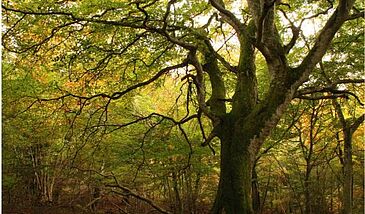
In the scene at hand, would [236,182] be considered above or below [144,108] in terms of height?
below

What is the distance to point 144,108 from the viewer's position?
1352cm

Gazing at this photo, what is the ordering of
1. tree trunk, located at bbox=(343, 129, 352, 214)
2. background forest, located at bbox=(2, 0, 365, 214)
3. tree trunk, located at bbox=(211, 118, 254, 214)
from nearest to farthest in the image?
1. tree trunk, located at bbox=(211, 118, 254, 214)
2. background forest, located at bbox=(2, 0, 365, 214)
3. tree trunk, located at bbox=(343, 129, 352, 214)

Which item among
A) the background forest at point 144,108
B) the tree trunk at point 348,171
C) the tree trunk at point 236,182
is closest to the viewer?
the tree trunk at point 236,182

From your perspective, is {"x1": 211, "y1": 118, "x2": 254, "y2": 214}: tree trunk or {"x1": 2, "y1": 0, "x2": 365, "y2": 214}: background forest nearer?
{"x1": 211, "y1": 118, "x2": 254, "y2": 214}: tree trunk

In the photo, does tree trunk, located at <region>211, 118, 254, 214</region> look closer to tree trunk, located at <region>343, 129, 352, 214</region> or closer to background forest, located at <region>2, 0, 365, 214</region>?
background forest, located at <region>2, 0, 365, 214</region>

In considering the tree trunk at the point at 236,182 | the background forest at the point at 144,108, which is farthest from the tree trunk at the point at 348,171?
the tree trunk at the point at 236,182

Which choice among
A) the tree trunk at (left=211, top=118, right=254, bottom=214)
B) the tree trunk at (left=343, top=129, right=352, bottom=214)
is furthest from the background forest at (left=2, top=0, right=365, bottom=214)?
the tree trunk at (left=211, top=118, right=254, bottom=214)

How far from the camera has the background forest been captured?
538cm

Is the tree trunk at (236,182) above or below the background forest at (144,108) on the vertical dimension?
below

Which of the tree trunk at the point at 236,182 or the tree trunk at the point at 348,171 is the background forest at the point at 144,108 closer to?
the tree trunk at the point at 348,171

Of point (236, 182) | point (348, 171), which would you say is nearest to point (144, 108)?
point (348, 171)

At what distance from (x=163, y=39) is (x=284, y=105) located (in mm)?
2212

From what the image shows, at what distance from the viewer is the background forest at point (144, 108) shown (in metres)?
5.38

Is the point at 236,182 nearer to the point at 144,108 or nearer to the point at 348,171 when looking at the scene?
the point at 348,171
